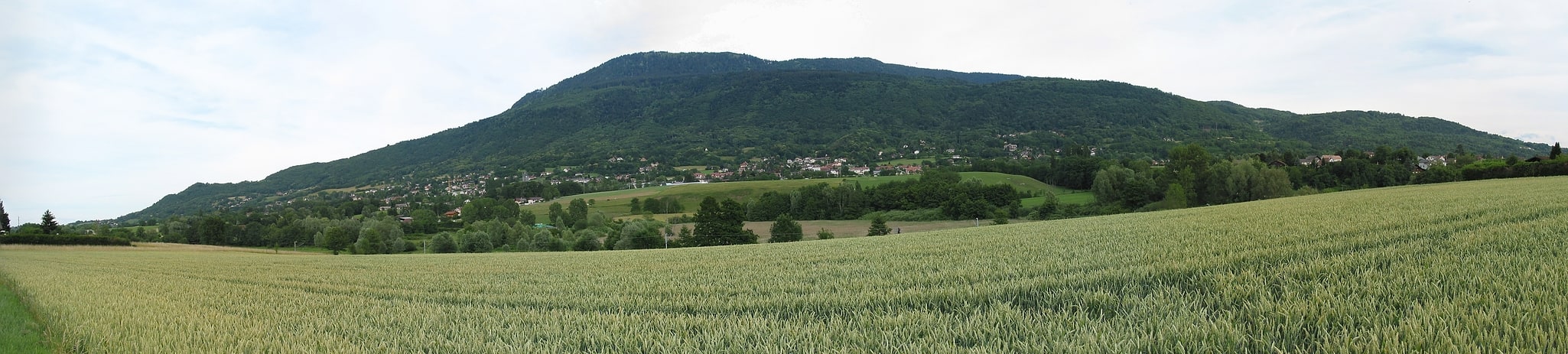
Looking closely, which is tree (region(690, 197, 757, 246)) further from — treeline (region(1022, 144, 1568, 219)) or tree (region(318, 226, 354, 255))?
tree (region(318, 226, 354, 255))

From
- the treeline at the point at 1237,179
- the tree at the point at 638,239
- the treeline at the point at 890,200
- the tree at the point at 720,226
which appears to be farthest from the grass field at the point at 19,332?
the treeline at the point at 890,200

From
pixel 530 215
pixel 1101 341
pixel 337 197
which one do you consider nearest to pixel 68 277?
pixel 1101 341

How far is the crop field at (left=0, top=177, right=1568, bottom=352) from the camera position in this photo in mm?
3877

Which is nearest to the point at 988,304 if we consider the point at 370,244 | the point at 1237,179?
the point at 1237,179

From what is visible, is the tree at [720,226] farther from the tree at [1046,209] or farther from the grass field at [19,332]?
the grass field at [19,332]

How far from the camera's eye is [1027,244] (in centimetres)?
1183

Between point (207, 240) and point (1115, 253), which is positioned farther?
point (207, 240)

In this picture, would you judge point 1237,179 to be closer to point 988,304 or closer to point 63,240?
point 988,304

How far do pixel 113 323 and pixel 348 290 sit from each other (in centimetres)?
342

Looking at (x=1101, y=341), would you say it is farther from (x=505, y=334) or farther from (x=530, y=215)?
(x=530, y=215)

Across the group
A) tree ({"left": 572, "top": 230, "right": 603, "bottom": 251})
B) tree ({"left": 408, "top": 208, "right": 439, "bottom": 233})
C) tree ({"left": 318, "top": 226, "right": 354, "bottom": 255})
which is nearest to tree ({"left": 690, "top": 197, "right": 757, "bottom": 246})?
tree ({"left": 572, "top": 230, "right": 603, "bottom": 251})

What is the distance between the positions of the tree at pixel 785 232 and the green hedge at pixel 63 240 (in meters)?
56.4

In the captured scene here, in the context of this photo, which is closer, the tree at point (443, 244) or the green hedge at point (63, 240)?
the green hedge at point (63, 240)

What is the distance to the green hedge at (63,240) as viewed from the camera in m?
47.2
